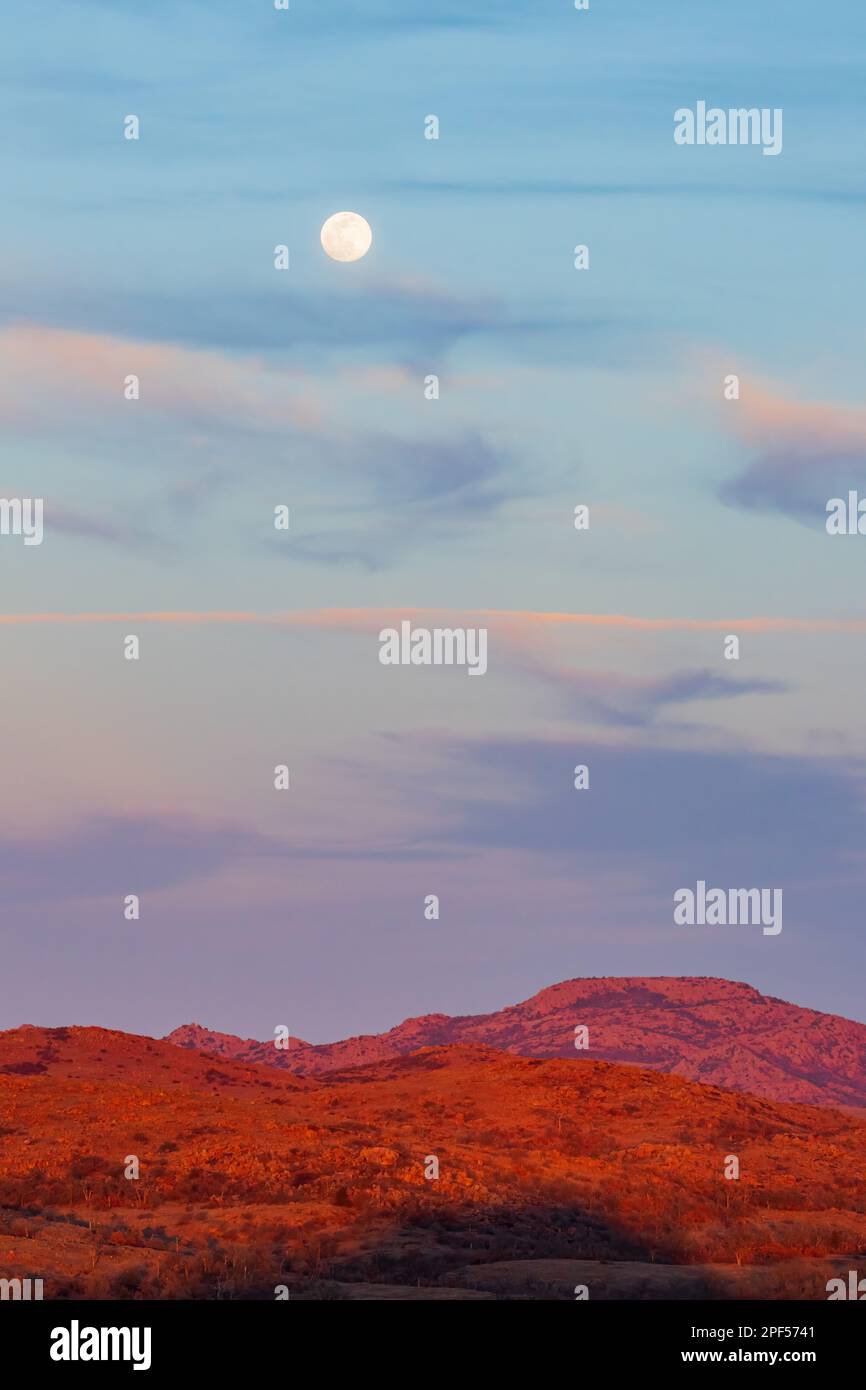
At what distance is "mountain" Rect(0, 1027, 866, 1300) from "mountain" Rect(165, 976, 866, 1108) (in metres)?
54.4

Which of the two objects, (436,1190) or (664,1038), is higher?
(664,1038)

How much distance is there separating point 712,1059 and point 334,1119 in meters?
75.9

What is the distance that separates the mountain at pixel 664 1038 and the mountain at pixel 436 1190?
179 feet

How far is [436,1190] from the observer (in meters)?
46.7

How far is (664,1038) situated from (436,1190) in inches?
3797

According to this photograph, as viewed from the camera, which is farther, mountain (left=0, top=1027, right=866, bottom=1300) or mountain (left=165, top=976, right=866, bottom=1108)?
mountain (left=165, top=976, right=866, bottom=1108)

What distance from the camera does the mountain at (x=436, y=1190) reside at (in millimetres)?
35594

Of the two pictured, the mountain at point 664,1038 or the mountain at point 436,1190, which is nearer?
the mountain at point 436,1190

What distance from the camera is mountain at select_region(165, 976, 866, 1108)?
132375 millimetres

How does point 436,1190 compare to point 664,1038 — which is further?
point 664,1038

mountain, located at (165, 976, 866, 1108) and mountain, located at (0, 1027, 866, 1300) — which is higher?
mountain, located at (165, 976, 866, 1108)

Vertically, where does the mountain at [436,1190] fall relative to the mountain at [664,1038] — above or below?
below
